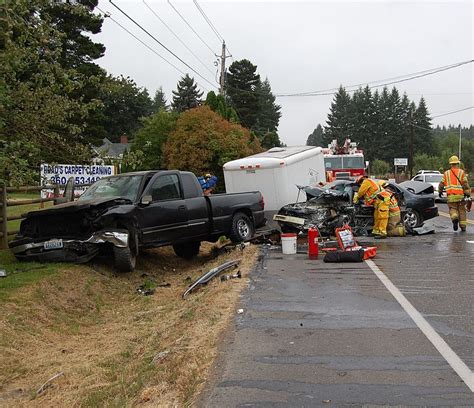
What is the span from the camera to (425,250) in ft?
38.2

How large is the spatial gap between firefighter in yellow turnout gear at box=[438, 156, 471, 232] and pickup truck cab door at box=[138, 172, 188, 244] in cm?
737

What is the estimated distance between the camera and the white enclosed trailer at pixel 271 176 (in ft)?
48.9

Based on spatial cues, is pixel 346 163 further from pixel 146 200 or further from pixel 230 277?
pixel 230 277

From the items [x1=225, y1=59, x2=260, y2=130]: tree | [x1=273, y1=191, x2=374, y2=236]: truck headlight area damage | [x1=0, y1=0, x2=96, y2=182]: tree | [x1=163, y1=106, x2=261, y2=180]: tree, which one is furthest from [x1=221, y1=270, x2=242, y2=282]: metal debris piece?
[x1=225, y1=59, x2=260, y2=130]: tree

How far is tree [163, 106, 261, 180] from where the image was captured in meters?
23.0

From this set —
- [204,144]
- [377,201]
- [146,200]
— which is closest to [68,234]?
[146,200]

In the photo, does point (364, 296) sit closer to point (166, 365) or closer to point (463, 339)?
point (463, 339)

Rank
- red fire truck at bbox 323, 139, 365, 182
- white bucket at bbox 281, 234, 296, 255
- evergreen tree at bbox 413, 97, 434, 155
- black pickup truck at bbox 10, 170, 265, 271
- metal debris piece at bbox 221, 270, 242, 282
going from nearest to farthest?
metal debris piece at bbox 221, 270, 242, 282 < black pickup truck at bbox 10, 170, 265, 271 < white bucket at bbox 281, 234, 296, 255 < red fire truck at bbox 323, 139, 365, 182 < evergreen tree at bbox 413, 97, 434, 155

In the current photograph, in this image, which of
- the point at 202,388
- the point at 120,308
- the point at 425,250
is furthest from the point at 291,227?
the point at 202,388

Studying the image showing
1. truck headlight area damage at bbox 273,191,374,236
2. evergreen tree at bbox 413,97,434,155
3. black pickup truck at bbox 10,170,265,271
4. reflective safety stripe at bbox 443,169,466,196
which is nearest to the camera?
black pickup truck at bbox 10,170,265,271

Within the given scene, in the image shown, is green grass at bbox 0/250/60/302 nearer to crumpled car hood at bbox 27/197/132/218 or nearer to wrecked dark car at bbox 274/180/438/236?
crumpled car hood at bbox 27/197/132/218

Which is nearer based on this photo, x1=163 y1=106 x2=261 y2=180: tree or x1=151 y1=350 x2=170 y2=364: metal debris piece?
x1=151 y1=350 x2=170 y2=364: metal debris piece

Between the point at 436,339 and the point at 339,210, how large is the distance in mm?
8409

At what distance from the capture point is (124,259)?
964 cm
